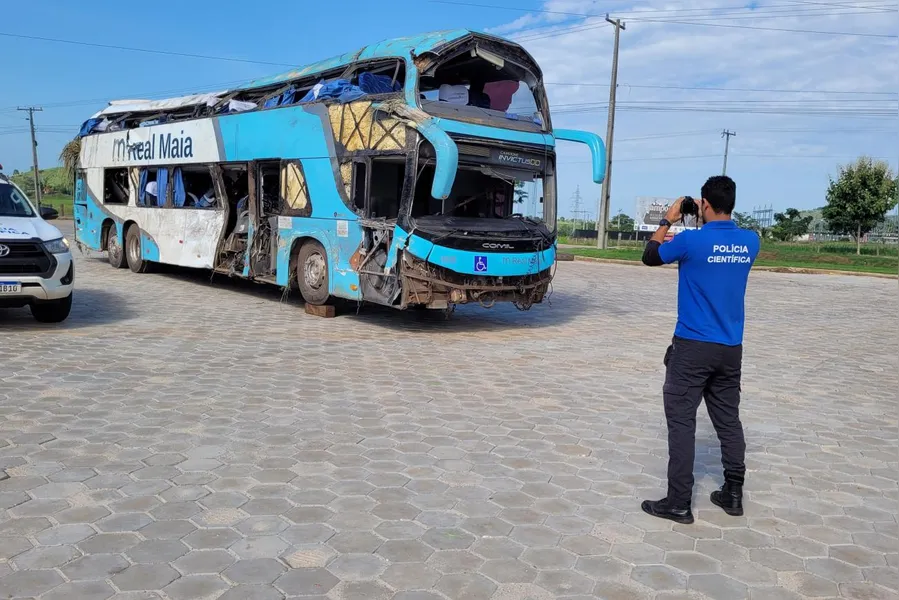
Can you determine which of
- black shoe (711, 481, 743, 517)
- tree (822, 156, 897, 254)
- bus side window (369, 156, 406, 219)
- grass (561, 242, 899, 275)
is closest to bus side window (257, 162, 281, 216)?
bus side window (369, 156, 406, 219)

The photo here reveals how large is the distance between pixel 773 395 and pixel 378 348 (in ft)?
15.2

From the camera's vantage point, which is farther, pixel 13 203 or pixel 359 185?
pixel 359 185

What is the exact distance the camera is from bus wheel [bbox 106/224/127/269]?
18000mm

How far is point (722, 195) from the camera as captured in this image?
4191 mm

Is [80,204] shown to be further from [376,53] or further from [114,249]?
[376,53]

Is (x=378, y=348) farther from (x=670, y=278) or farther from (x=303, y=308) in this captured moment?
(x=670, y=278)

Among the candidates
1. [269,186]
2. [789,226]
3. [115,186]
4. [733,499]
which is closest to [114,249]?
[115,186]

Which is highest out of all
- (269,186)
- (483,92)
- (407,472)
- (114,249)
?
(483,92)

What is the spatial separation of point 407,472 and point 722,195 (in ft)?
8.56

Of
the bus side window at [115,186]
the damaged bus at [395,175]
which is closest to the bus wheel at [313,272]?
the damaged bus at [395,175]

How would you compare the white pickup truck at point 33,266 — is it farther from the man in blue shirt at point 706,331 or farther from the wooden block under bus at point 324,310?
the man in blue shirt at point 706,331

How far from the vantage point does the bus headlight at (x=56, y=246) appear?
9.38 meters

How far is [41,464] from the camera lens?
4.75 meters

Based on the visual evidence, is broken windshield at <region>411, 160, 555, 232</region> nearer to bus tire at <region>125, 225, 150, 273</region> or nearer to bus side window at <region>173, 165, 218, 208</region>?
bus side window at <region>173, 165, 218, 208</region>
